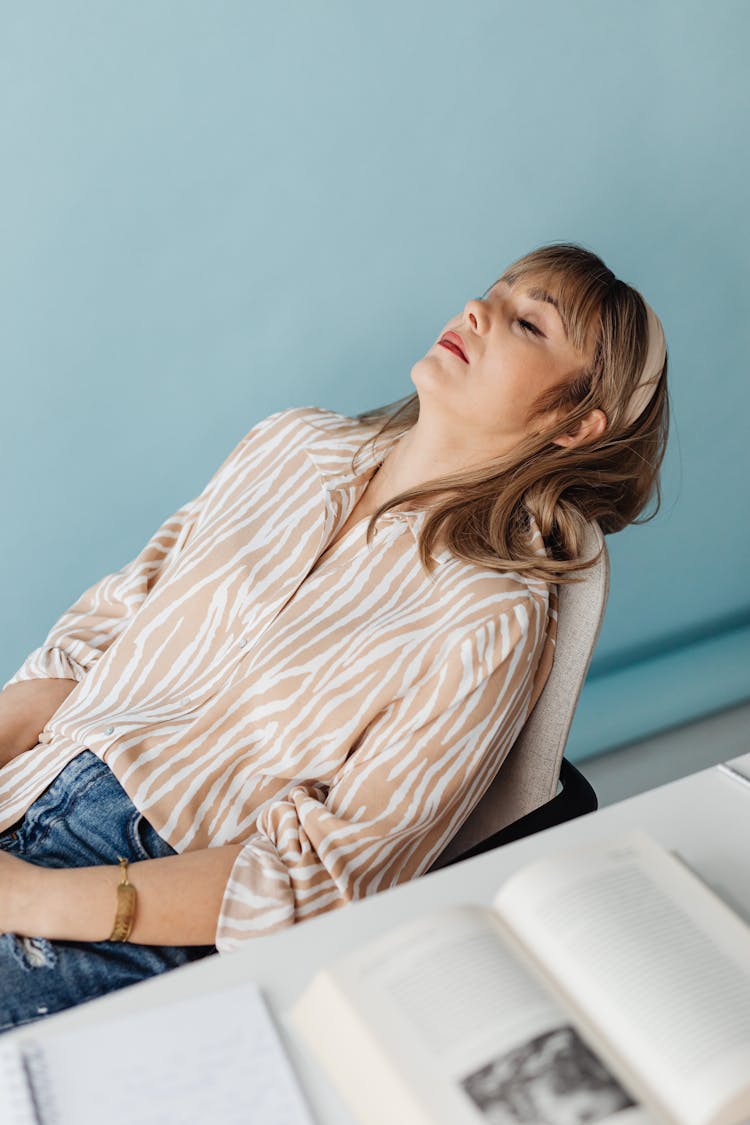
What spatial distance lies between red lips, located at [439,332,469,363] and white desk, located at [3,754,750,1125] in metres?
0.57

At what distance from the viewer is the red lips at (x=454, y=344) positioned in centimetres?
129

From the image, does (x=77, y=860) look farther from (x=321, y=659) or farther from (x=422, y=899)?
(x=422, y=899)

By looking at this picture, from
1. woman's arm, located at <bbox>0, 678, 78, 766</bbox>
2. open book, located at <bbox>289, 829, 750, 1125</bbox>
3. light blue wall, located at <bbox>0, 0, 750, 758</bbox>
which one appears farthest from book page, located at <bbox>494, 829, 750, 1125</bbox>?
light blue wall, located at <bbox>0, 0, 750, 758</bbox>

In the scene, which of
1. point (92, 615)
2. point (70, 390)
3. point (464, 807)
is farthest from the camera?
point (70, 390)

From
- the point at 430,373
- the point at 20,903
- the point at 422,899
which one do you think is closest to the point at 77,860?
the point at 20,903

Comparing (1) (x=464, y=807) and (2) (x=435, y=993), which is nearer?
(2) (x=435, y=993)

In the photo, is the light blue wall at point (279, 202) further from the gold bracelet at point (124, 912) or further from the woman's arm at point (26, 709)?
the gold bracelet at point (124, 912)

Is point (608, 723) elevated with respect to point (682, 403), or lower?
lower

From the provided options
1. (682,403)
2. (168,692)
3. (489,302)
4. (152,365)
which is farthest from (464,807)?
(682,403)

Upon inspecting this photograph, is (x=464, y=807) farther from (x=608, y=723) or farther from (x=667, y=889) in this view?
(x=608, y=723)

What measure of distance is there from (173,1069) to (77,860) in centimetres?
54

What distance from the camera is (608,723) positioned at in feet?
7.13

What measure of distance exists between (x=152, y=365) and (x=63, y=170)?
11.8 inches

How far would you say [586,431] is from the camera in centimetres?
131
